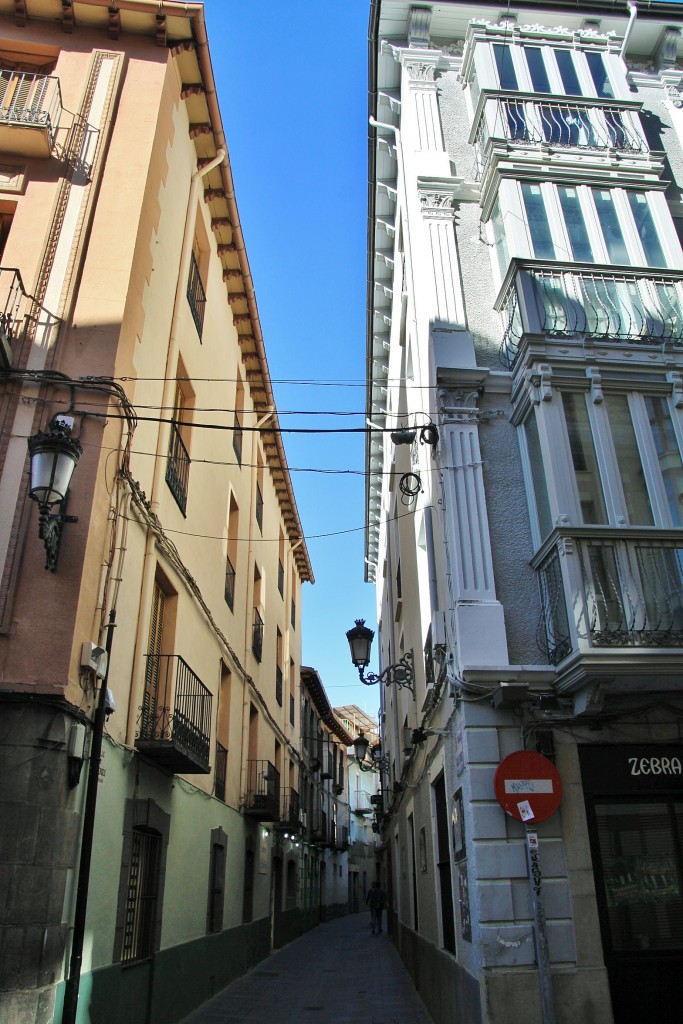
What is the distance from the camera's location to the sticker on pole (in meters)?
6.48

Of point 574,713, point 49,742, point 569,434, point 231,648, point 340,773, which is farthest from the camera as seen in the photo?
point 340,773

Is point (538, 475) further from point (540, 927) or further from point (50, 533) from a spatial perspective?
point (50, 533)

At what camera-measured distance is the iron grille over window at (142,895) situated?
7.73m

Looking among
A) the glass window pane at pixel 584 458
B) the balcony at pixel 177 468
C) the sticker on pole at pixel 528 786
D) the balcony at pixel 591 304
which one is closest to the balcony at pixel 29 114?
the balcony at pixel 177 468

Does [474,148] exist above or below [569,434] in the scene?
above

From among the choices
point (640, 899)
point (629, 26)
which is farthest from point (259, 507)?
point (640, 899)

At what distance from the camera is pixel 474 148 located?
11.2 metres

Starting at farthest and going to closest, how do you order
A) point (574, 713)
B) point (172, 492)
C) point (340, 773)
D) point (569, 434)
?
1. point (340, 773)
2. point (172, 492)
3. point (569, 434)
4. point (574, 713)

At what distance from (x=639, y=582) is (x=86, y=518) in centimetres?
534

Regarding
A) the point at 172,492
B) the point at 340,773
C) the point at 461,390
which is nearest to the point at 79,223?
the point at 172,492

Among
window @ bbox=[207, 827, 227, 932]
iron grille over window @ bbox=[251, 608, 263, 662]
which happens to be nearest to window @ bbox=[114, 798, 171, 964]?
window @ bbox=[207, 827, 227, 932]

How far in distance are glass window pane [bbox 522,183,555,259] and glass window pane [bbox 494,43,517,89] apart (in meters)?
2.51

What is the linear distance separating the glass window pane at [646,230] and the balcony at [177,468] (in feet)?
22.3

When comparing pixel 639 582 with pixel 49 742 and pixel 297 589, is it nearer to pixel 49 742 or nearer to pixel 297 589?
A: pixel 49 742
